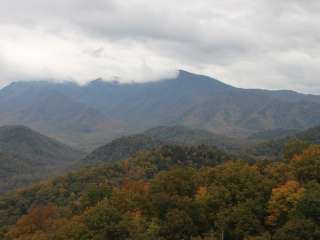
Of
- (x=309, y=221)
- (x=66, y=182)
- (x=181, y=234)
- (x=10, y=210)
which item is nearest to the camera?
(x=309, y=221)

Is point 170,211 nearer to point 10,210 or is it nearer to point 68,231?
point 68,231

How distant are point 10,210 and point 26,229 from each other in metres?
34.8

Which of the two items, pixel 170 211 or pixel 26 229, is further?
pixel 26 229

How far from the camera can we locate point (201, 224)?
177 feet

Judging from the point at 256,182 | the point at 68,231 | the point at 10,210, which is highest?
the point at 256,182

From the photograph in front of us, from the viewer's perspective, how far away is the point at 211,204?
184 ft

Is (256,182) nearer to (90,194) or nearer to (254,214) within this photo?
(254,214)

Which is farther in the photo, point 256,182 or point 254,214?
point 256,182

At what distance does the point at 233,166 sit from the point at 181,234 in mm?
16589

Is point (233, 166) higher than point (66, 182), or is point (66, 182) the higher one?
point (233, 166)

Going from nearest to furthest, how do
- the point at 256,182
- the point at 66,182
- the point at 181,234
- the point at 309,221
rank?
1. the point at 309,221
2. the point at 181,234
3. the point at 256,182
4. the point at 66,182

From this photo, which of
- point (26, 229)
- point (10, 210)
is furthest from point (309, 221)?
point (10, 210)

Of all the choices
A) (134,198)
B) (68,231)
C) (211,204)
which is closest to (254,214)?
(211,204)

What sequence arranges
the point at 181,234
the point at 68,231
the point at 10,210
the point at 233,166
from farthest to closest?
the point at 10,210 → the point at 233,166 → the point at 68,231 → the point at 181,234
